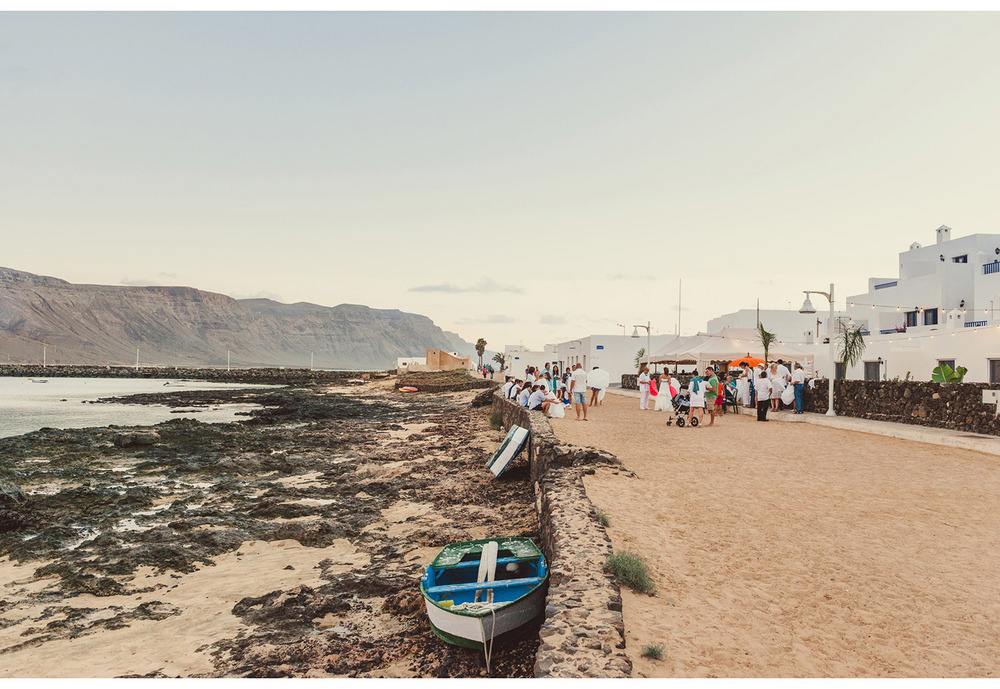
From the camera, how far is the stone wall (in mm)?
14008

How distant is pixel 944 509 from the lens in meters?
7.49

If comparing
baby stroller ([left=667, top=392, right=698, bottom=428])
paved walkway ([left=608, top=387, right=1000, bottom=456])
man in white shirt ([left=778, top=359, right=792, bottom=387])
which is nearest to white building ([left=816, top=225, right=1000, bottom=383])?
man in white shirt ([left=778, top=359, right=792, bottom=387])

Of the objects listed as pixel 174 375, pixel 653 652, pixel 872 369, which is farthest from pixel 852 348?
pixel 174 375

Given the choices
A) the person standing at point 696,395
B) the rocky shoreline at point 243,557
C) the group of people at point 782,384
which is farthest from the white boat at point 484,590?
the group of people at point 782,384

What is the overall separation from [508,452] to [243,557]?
5811 mm

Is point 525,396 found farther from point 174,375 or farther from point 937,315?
point 174,375

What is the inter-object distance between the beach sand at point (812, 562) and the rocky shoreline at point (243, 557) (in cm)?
147

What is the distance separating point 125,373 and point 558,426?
404 feet

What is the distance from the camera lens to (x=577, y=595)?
4539mm

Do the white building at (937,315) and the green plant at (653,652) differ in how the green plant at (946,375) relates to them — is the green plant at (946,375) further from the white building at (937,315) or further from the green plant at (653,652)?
the green plant at (653,652)

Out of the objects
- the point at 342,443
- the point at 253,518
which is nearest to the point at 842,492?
the point at 253,518

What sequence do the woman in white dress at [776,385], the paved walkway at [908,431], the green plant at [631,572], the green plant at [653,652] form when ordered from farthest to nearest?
the woman in white dress at [776,385]
the paved walkway at [908,431]
the green plant at [631,572]
the green plant at [653,652]

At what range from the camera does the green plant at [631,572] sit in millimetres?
4984

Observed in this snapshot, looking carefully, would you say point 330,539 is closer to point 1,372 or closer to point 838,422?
point 838,422
